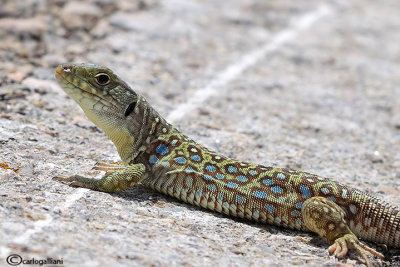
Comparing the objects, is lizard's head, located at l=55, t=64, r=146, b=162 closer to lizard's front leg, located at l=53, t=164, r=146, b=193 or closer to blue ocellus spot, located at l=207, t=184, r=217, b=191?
lizard's front leg, located at l=53, t=164, r=146, b=193

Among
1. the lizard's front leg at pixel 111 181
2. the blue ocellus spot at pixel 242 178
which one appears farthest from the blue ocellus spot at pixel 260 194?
the lizard's front leg at pixel 111 181

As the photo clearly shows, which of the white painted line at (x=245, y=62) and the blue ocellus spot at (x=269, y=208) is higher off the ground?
the white painted line at (x=245, y=62)

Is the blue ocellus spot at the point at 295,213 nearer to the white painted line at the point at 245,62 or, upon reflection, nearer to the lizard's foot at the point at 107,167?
the lizard's foot at the point at 107,167

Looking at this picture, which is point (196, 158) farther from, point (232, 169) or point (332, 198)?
point (332, 198)

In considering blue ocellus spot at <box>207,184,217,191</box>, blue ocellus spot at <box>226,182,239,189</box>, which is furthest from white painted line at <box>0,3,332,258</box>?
blue ocellus spot at <box>226,182,239,189</box>

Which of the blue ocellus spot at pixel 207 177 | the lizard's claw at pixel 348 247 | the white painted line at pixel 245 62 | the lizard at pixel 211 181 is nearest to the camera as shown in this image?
the lizard's claw at pixel 348 247

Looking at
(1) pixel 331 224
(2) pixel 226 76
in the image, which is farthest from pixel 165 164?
(2) pixel 226 76

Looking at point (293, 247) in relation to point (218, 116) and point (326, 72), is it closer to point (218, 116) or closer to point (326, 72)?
point (218, 116)
